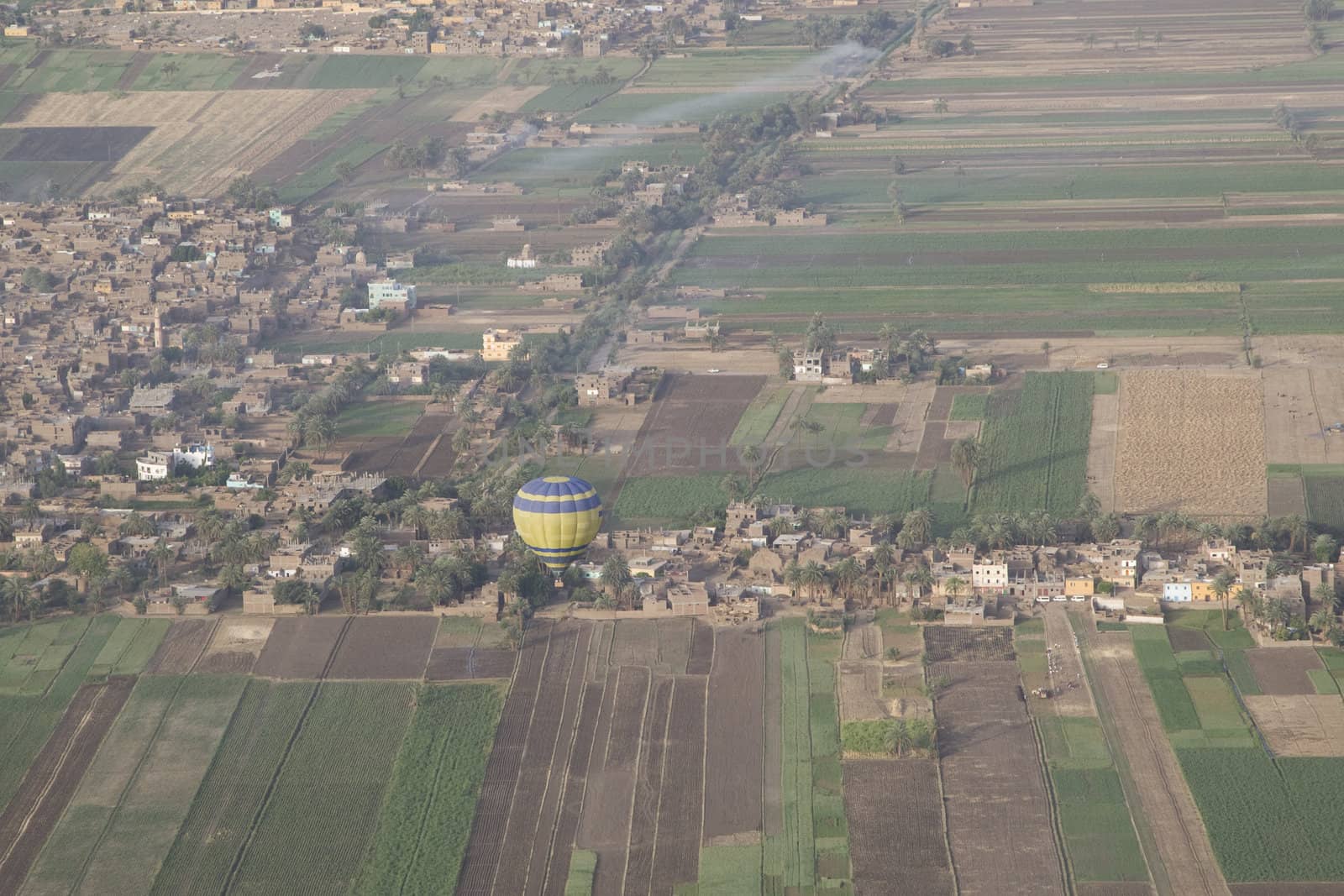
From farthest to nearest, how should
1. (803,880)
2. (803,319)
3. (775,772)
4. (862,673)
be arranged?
(803,319) < (862,673) < (775,772) < (803,880)

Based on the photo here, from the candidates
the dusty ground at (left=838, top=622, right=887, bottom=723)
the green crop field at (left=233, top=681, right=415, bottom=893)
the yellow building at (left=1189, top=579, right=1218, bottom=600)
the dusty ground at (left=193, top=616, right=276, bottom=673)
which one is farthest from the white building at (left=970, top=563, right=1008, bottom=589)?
the dusty ground at (left=193, top=616, right=276, bottom=673)

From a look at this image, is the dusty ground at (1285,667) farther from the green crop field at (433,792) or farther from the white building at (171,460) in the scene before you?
the white building at (171,460)

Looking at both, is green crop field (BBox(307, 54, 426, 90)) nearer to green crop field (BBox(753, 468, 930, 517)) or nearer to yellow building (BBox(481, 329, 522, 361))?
yellow building (BBox(481, 329, 522, 361))

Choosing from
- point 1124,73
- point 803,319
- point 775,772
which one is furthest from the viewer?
point 1124,73

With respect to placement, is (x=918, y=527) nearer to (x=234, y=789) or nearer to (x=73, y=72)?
(x=234, y=789)

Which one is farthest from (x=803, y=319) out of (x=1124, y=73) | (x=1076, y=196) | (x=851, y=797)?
(x=1124, y=73)

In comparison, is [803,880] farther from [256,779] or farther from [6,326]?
[6,326]
